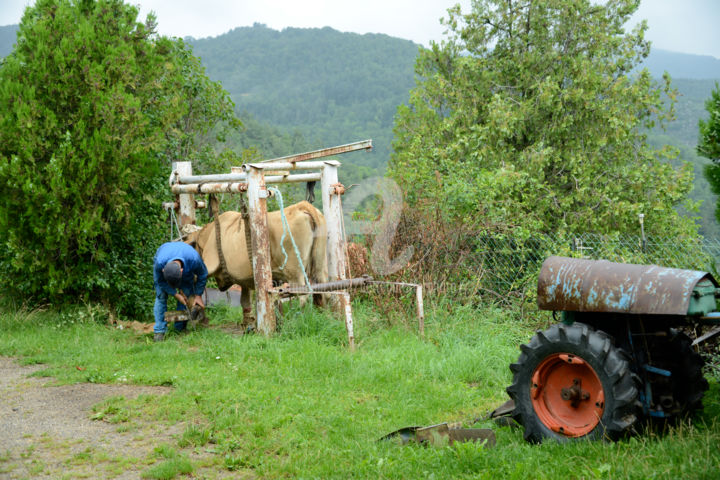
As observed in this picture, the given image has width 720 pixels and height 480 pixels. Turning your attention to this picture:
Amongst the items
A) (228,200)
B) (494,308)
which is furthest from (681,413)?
(228,200)

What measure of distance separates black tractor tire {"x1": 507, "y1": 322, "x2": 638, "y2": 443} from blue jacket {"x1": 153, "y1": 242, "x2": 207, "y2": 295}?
18.1ft

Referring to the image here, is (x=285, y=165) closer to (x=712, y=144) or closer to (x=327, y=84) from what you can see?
(x=712, y=144)

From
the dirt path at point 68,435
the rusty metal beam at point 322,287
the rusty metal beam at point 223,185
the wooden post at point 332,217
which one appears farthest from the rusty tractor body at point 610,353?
the rusty metal beam at point 223,185

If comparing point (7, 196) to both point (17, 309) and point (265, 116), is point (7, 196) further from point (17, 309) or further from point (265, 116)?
point (265, 116)

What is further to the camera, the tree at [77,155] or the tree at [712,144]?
the tree at [77,155]

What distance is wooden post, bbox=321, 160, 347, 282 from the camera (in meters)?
9.66

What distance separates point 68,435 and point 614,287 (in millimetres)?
4423

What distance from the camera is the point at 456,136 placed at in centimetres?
2372

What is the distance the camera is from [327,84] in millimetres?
101750

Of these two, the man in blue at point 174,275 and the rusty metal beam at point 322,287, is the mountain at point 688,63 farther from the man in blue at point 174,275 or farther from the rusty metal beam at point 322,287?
the man in blue at point 174,275

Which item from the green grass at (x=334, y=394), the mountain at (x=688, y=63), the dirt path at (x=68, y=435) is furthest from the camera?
the mountain at (x=688, y=63)

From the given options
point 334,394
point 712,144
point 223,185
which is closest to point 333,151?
point 223,185

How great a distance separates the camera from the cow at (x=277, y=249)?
958cm

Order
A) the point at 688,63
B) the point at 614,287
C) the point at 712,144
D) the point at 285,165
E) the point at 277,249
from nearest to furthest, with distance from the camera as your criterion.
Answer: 1. the point at 614,287
2. the point at 712,144
3. the point at 285,165
4. the point at 277,249
5. the point at 688,63
